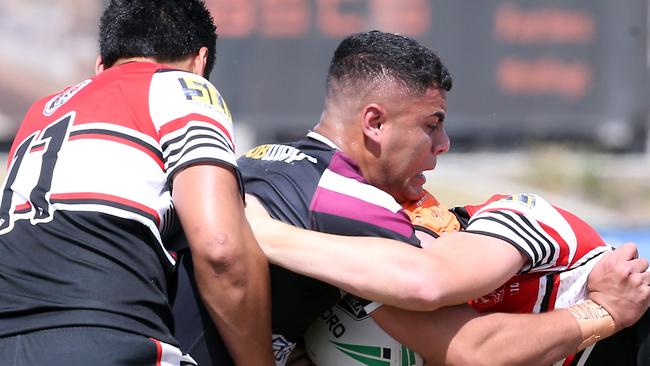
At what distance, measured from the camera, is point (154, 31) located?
3.09 m

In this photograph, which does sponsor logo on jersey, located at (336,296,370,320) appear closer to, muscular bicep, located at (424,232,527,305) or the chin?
muscular bicep, located at (424,232,527,305)

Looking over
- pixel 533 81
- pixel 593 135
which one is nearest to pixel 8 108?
pixel 533 81

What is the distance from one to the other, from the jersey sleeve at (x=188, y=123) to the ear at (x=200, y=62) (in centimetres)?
28

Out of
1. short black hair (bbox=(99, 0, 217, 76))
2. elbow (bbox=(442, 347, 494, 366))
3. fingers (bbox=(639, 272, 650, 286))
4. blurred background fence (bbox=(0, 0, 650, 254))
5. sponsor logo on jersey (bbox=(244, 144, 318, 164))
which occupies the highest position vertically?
short black hair (bbox=(99, 0, 217, 76))

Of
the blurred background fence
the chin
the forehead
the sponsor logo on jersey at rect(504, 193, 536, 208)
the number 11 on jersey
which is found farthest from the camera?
the blurred background fence

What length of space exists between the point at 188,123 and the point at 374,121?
0.72 metres

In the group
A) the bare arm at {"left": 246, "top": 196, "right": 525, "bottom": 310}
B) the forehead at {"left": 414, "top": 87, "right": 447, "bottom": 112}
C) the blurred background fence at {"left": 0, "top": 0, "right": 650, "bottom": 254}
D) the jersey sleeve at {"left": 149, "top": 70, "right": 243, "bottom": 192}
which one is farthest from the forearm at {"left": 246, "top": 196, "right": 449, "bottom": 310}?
the blurred background fence at {"left": 0, "top": 0, "right": 650, "bottom": 254}

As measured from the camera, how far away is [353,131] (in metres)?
3.24

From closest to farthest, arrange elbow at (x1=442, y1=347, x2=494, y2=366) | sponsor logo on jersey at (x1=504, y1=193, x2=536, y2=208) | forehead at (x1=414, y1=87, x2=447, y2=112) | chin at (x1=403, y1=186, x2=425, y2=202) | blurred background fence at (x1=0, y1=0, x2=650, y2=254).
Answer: elbow at (x1=442, y1=347, x2=494, y2=366), sponsor logo on jersey at (x1=504, y1=193, x2=536, y2=208), forehead at (x1=414, y1=87, x2=447, y2=112), chin at (x1=403, y1=186, x2=425, y2=202), blurred background fence at (x1=0, y1=0, x2=650, y2=254)

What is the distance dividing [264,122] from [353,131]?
7.97 metres

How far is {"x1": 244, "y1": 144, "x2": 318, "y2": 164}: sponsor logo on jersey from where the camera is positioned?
122 inches

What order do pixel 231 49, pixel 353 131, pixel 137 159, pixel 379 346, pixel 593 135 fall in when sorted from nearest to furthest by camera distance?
pixel 137 159 < pixel 379 346 < pixel 353 131 < pixel 231 49 < pixel 593 135

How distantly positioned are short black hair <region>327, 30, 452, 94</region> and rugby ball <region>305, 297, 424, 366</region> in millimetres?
730

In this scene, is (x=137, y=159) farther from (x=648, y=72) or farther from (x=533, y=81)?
(x=648, y=72)
